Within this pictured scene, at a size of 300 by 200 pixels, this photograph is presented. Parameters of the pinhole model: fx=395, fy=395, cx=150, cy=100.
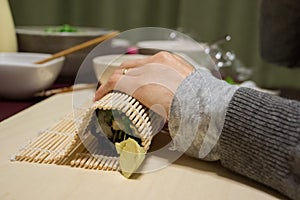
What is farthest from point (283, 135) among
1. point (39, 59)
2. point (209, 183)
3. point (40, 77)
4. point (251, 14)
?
point (251, 14)

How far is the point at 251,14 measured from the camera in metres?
2.00

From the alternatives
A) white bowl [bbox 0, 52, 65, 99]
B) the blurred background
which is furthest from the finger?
the blurred background

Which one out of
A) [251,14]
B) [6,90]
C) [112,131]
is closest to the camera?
[112,131]

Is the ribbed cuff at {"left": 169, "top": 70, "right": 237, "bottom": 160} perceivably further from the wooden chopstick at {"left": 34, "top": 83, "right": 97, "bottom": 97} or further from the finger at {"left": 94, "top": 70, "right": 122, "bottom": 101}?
the wooden chopstick at {"left": 34, "top": 83, "right": 97, "bottom": 97}

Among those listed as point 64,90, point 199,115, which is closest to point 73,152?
point 199,115

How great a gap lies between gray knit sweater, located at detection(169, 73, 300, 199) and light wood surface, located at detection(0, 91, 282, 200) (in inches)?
1.0

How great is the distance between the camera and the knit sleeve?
1.78ft

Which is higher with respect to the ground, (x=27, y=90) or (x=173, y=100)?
(x=173, y=100)

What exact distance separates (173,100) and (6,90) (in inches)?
21.3

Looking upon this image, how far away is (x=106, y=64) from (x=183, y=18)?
3.76ft

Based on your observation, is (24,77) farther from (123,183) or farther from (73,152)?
(123,183)

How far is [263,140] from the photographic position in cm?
57

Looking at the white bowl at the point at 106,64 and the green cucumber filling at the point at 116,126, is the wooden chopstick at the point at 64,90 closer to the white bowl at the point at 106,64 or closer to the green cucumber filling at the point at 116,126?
the white bowl at the point at 106,64

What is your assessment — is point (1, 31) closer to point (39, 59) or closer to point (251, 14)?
point (39, 59)
